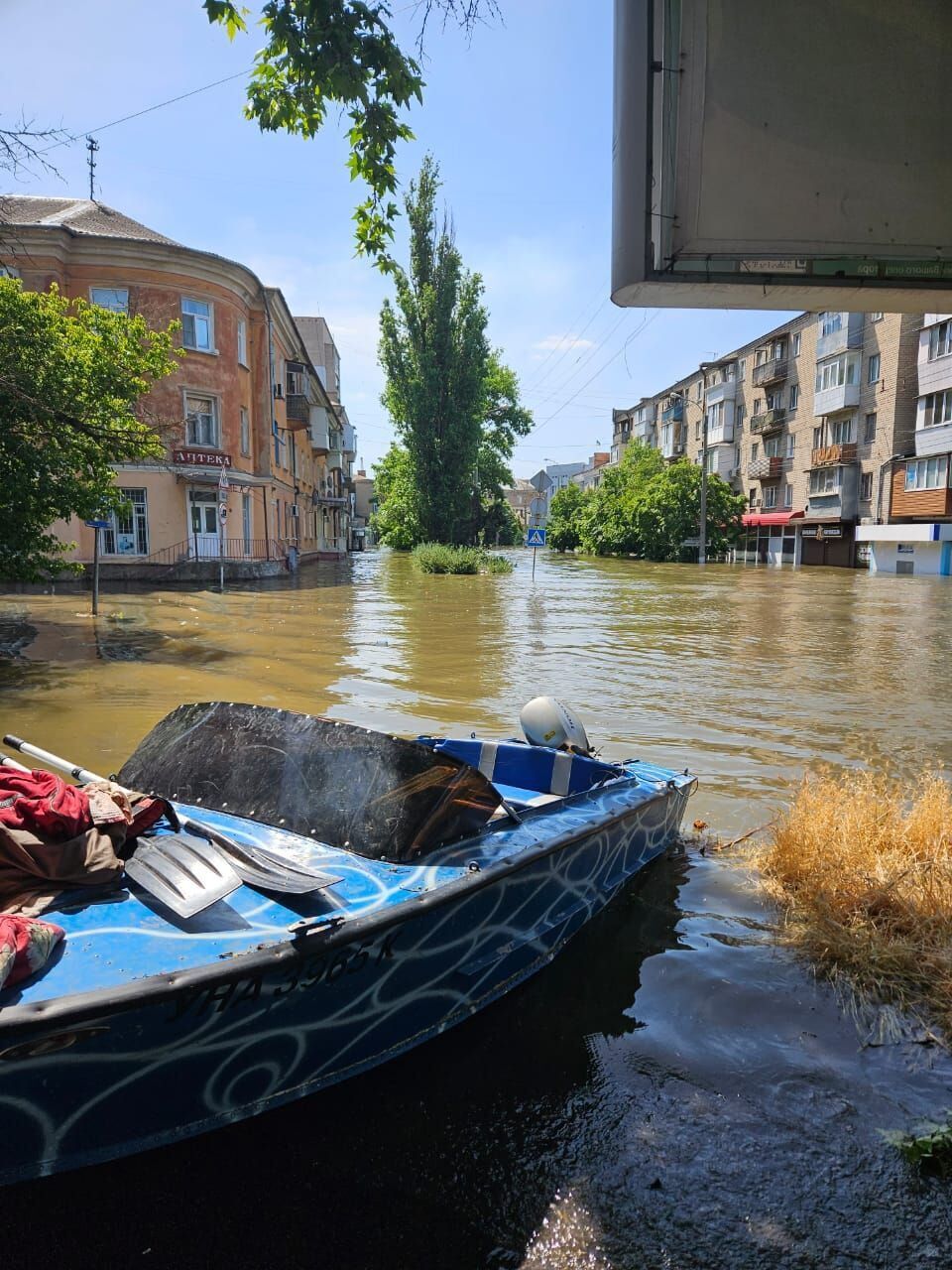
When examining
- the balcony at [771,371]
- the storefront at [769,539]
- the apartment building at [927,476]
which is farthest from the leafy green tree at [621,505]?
the apartment building at [927,476]

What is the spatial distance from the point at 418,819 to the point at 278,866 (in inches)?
24.4

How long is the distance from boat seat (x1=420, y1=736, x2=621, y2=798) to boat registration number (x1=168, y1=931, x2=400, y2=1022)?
2.26m

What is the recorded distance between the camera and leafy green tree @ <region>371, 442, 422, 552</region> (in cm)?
4603

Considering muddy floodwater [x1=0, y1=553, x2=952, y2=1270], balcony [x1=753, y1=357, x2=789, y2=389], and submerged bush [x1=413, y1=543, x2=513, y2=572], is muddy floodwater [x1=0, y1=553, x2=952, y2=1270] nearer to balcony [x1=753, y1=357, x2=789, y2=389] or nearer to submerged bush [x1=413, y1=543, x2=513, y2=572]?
submerged bush [x1=413, y1=543, x2=513, y2=572]

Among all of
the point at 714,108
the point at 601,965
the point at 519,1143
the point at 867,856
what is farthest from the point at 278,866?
the point at 714,108

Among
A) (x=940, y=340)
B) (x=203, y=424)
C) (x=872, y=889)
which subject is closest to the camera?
(x=872, y=889)

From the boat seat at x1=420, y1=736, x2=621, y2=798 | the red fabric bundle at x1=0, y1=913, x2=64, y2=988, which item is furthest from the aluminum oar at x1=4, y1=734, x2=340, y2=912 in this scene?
the boat seat at x1=420, y1=736, x2=621, y2=798

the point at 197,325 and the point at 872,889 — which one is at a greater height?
the point at 197,325

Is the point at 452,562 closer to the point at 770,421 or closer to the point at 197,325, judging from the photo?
the point at 197,325

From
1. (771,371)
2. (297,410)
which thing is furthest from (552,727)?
(771,371)

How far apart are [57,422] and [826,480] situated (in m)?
43.2

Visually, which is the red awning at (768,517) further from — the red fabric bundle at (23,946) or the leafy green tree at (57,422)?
the red fabric bundle at (23,946)

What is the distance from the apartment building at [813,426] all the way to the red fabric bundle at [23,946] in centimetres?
4120

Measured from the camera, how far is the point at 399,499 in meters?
52.5
